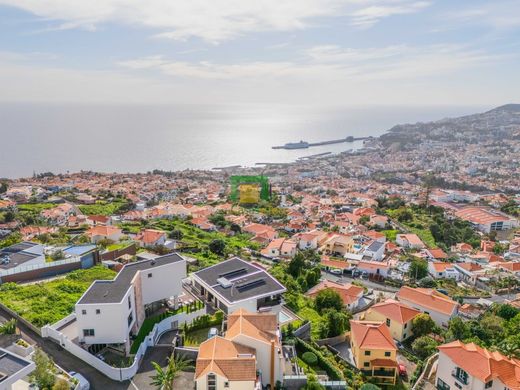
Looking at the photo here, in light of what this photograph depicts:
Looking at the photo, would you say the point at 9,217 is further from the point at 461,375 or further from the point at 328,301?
the point at 461,375

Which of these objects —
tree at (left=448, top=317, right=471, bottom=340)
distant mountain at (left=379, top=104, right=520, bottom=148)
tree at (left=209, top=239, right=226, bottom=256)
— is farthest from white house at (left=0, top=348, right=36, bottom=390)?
distant mountain at (left=379, top=104, right=520, bottom=148)

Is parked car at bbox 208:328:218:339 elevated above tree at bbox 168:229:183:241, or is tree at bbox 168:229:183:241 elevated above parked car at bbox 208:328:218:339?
parked car at bbox 208:328:218:339

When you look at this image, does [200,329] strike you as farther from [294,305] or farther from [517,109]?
[517,109]

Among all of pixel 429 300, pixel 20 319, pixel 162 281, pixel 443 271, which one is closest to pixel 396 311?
pixel 429 300

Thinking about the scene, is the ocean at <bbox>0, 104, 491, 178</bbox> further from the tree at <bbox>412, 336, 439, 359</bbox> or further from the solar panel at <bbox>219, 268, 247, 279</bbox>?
the tree at <bbox>412, 336, 439, 359</bbox>

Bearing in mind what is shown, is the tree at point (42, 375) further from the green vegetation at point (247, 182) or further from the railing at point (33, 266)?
the green vegetation at point (247, 182)

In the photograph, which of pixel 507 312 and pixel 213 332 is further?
pixel 507 312
